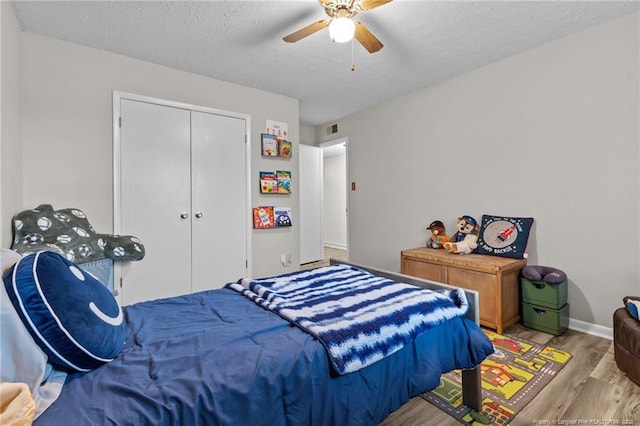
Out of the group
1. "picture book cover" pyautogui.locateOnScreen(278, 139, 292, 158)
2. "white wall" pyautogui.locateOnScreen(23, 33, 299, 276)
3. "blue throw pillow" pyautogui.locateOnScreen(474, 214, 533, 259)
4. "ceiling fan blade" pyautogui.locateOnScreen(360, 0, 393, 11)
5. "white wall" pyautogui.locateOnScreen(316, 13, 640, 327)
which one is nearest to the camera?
"ceiling fan blade" pyautogui.locateOnScreen(360, 0, 393, 11)

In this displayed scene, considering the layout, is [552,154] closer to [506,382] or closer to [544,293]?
[544,293]

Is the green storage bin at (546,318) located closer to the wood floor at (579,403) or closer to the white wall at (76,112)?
the wood floor at (579,403)

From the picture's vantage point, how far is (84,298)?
0.97 meters

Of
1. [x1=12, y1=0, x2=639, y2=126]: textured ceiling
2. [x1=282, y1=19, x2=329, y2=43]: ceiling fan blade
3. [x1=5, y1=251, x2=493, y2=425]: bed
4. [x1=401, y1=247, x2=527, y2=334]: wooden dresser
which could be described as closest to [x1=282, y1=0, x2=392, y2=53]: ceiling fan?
[x1=282, y1=19, x2=329, y2=43]: ceiling fan blade

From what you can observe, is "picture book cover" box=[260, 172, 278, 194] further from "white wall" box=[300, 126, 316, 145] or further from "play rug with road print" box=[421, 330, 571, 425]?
"play rug with road print" box=[421, 330, 571, 425]

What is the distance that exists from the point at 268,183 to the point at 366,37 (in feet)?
6.58

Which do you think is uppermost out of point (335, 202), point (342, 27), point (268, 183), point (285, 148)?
point (342, 27)

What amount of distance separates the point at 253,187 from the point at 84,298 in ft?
8.62

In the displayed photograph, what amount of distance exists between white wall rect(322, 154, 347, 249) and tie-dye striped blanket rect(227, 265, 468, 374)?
508 centimetres

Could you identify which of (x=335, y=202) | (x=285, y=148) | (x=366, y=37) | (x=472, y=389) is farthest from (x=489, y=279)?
(x=335, y=202)

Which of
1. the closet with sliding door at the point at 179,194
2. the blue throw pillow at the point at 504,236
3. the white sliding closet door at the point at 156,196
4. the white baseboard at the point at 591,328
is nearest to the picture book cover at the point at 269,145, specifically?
the closet with sliding door at the point at 179,194

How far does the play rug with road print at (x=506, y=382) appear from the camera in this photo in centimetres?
156

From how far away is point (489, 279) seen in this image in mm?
2463

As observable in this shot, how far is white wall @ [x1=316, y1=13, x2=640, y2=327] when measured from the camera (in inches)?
89.4
